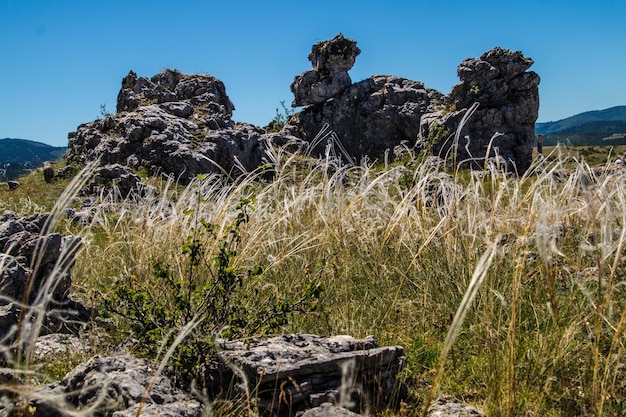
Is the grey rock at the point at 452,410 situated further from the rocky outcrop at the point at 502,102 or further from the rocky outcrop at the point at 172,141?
the rocky outcrop at the point at 502,102

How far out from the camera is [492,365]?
2.84m

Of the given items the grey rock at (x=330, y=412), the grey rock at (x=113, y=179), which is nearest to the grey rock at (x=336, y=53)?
the grey rock at (x=113, y=179)

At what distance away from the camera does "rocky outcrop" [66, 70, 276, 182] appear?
16.0 m

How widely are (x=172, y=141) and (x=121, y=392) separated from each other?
1491 cm

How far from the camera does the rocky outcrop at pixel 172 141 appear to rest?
1603 cm

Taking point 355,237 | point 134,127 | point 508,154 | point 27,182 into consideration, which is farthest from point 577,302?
point 508,154

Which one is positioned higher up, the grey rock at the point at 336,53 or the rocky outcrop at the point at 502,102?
the grey rock at the point at 336,53

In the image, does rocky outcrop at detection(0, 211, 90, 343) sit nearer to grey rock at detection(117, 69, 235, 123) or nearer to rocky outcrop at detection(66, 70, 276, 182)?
rocky outcrop at detection(66, 70, 276, 182)

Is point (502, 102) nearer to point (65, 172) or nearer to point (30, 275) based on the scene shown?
point (65, 172)

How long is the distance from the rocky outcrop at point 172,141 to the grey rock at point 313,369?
36.4 feet

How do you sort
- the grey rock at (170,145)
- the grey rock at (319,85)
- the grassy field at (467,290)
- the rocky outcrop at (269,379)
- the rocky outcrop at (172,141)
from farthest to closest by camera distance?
the grey rock at (319,85) < the rocky outcrop at (172,141) < the grey rock at (170,145) < the grassy field at (467,290) < the rocky outcrop at (269,379)

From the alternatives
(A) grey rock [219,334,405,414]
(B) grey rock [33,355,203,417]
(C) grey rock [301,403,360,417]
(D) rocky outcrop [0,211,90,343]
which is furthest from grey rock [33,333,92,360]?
(C) grey rock [301,403,360,417]

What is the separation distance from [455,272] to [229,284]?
1.69 metres

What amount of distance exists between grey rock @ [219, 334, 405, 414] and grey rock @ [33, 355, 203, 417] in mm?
308
